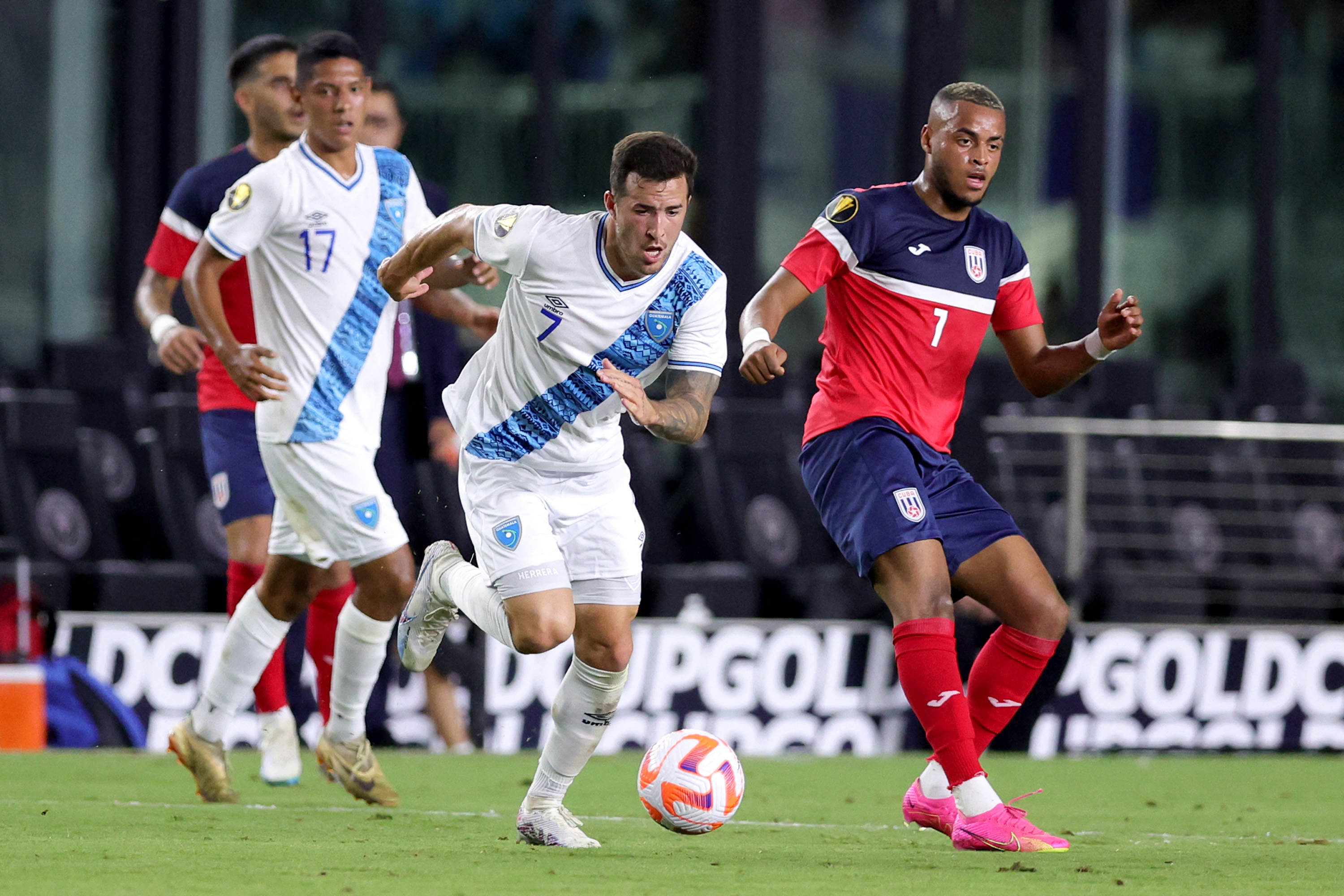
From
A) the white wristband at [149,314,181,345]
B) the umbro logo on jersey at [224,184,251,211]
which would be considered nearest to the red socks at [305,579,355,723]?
the white wristband at [149,314,181,345]

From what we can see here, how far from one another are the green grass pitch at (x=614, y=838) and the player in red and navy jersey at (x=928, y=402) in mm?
540

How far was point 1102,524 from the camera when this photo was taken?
12836mm

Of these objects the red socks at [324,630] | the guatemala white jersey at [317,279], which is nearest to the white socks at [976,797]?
the guatemala white jersey at [317,279]

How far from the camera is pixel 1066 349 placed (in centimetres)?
589

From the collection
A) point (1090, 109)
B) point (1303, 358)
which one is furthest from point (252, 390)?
point (1303, 358)

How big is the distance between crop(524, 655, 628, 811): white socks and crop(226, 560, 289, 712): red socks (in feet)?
6.44

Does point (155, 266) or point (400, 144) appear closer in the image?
point (155, 266)

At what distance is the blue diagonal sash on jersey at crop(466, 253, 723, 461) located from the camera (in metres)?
5.22

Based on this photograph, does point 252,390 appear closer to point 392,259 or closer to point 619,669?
point 392,259

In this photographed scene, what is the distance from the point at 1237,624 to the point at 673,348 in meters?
6.00

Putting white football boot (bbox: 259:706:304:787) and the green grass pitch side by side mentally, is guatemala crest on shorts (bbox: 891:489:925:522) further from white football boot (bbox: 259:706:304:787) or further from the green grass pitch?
white football boot (bbox: 259:706:304:787)

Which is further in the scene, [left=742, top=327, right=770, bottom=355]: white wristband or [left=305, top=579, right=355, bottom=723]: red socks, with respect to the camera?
[left=305, top=579, right=355, bottom=723]: red socks

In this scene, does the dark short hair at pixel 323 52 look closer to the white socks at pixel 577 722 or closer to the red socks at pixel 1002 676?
the white socks at pixel 577 722

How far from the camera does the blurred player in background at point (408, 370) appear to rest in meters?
8.02
